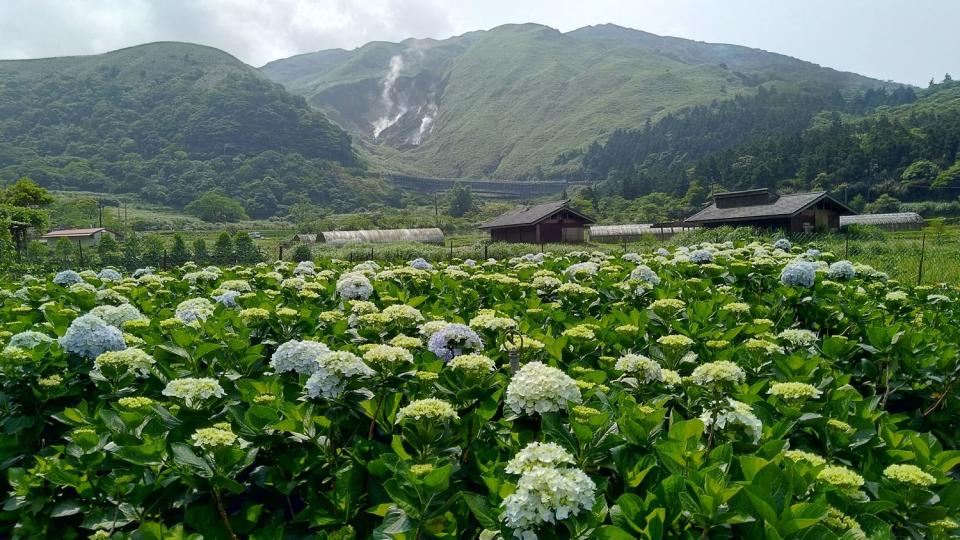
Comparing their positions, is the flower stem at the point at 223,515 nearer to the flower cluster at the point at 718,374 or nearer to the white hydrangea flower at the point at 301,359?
the white hydrangea flower at the point at 301,359

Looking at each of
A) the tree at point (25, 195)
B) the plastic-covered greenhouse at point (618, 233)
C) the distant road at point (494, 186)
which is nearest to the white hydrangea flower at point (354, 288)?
the tree at point (25, 195)

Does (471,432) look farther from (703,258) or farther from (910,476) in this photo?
(703,258)

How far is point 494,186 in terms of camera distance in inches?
6511

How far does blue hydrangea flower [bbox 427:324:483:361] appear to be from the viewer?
342 cm

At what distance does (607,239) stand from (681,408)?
2499 inches

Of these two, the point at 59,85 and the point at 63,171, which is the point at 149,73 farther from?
the point at 63,171

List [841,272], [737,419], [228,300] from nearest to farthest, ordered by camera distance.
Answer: [737,419] < [228,300] < [841,272]

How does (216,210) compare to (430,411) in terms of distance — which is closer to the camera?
(430,411)

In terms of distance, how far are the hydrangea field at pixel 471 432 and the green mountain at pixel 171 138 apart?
138 m

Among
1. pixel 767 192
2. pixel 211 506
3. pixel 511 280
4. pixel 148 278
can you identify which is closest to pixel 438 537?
pixel 211 506

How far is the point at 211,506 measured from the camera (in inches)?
92.7

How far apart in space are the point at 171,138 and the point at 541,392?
18608 cm

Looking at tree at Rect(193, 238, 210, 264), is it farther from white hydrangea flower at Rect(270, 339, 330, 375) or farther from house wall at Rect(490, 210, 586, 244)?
white hydrangea flower at Rect(270, 339, 330, 375)

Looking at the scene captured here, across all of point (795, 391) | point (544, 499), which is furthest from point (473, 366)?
point (795, 391)
